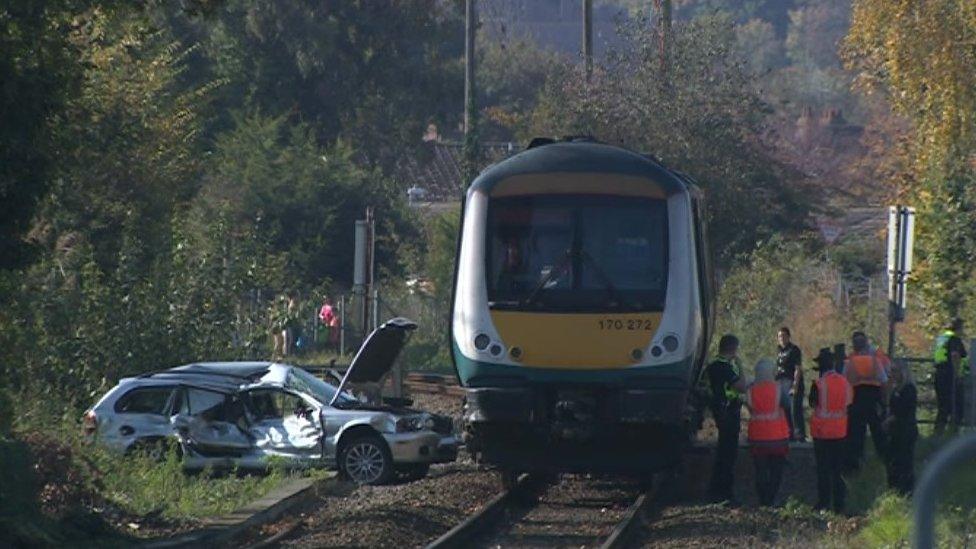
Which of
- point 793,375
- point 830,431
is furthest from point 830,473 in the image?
point 793,375

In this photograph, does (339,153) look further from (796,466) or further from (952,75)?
(796,466)

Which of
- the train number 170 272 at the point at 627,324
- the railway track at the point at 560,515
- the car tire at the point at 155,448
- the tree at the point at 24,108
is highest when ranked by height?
the tree at the point at 24,108

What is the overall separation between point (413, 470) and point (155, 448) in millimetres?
2939

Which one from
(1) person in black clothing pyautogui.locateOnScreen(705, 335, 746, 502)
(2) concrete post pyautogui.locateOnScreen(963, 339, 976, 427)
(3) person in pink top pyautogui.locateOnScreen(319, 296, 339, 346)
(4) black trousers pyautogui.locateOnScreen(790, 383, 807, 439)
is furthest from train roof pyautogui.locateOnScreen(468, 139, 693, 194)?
(3) person in pink top pyautogui.locateOnScreen(319, 296, 339, 346)

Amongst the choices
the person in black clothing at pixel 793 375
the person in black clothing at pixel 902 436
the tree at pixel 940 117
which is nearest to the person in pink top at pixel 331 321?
the tree at pixel 940 117

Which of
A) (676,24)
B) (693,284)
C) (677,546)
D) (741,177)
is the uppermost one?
(676,24)

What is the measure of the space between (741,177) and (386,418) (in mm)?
19957

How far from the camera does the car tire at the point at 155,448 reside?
61.3 ft

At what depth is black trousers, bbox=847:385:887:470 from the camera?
17125 millimetres

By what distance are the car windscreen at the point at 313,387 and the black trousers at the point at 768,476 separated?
5.05 meters

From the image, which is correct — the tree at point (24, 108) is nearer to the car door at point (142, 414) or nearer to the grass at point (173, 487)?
the grass at point (173, 487)

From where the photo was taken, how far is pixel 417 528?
14656 millimetres

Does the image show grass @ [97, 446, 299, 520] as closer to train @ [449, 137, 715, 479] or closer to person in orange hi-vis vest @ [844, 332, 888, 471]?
train @ [449, 137, 715, 479]

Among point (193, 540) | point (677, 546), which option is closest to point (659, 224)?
point (677, 546)
